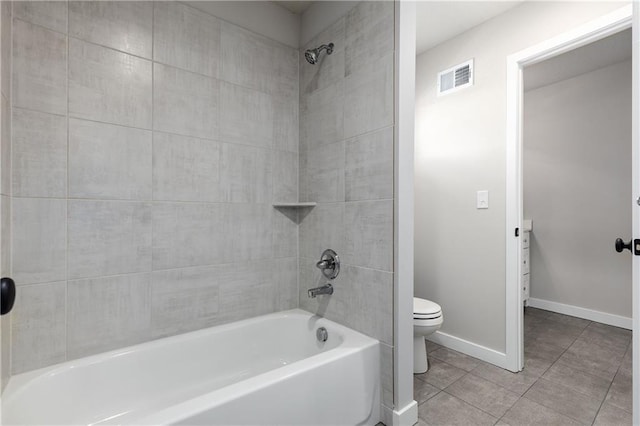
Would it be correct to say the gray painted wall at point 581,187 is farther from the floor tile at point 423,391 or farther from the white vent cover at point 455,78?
the floor tile at point 423,391

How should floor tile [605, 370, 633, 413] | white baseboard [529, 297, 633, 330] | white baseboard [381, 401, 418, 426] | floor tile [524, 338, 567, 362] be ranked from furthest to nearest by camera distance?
white baseboard [529, 297, 633, 330] → floor tile [524, 338, 567, 362] → floor tile [605, 370, 633, 413] → white baseboard [381, 401, 418, 426]

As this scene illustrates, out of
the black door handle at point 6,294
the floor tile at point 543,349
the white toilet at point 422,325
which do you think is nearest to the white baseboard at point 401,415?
the white toilet at point 422,325

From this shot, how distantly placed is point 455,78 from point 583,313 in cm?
285

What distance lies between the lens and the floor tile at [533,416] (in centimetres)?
161

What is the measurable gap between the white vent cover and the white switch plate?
842mm

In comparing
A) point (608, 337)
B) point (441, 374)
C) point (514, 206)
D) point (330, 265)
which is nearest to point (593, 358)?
point (608, 337)

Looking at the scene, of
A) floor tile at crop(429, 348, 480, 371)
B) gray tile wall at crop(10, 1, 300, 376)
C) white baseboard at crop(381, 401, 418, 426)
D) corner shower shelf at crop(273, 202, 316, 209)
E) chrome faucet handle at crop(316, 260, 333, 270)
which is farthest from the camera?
floor tile at crop(429, 348, 480, 371)

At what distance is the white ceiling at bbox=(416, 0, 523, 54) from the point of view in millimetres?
2150

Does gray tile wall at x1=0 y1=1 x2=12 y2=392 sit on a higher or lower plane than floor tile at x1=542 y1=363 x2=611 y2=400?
higher

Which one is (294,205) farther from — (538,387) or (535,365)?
(535,365)

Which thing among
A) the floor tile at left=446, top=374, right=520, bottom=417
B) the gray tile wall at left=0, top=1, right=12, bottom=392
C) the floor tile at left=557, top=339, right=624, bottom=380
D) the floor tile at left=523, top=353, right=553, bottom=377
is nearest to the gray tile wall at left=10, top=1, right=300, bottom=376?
the gray tile wall at left=0, top=1, right=12, bottom=392

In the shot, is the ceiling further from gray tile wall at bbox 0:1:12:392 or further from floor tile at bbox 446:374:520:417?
floor tile at bbox 446:374:520:417

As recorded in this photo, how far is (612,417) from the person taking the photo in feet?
5.44

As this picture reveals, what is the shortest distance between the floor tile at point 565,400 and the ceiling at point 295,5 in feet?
9.16
